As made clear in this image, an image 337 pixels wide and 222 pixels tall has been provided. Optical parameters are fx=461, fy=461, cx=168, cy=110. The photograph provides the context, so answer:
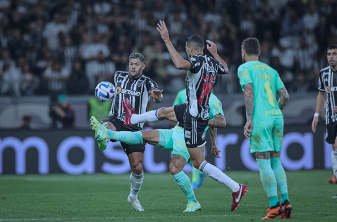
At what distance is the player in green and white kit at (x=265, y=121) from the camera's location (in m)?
5.75

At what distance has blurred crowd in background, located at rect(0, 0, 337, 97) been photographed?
14891mm

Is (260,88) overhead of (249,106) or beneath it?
overhead

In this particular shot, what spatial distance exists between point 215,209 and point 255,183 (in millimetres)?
4272

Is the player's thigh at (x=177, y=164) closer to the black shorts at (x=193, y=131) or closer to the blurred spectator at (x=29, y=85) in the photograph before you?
the black shorts at (x=193, y=131)

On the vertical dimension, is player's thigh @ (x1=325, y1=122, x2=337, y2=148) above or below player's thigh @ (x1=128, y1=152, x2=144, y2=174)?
above


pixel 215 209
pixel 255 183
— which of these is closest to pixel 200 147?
pixel 215 209

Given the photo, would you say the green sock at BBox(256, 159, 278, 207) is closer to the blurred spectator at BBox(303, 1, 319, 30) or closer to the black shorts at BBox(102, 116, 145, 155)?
the black shorts at BBox(102, 116, 145, 155)

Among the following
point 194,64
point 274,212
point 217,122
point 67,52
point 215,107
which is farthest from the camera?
point 67,52

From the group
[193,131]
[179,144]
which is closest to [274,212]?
[193,131]

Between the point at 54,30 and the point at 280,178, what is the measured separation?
12598mm

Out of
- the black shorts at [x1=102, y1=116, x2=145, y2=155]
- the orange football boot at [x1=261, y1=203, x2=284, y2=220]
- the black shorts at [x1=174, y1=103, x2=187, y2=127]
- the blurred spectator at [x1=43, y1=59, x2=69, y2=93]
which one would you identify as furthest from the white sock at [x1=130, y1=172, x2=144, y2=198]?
the blurred spectator at [x1=43, y1=59, x2=69, y2=93]

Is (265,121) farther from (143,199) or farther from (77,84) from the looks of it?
(77,84)

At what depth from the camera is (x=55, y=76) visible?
15.0 meters

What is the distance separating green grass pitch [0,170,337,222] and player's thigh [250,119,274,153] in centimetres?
89
